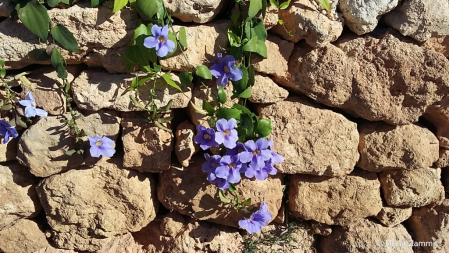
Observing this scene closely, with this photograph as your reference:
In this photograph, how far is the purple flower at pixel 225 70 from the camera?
1634mm

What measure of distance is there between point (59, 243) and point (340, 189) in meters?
1.55

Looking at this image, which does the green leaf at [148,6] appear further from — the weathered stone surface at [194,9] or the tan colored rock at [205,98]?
the tan colored rock at [205,98]

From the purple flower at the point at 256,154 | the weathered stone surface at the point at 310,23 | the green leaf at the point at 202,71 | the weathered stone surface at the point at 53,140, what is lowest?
the weathered stone surface at the point at 53,140

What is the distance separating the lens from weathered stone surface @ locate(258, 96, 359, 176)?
73.6 inches

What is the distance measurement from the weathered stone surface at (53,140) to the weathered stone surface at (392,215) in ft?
5.20

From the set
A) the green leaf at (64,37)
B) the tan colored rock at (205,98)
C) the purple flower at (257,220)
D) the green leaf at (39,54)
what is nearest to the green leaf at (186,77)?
the tan colored rock at (205,98)

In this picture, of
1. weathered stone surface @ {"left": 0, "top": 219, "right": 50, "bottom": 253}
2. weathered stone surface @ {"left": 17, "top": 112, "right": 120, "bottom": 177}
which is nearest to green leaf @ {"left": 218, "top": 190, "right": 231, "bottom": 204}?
Answer: weathered stone surface @ {"left": 17, "top": 112, "right": 120, "bottom": 177}

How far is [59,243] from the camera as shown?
194cm

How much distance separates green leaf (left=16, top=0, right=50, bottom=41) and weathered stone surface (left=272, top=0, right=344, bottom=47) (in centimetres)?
106

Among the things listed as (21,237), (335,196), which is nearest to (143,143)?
(21,237)

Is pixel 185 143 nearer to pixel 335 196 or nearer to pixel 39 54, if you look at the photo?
pixel 39 54

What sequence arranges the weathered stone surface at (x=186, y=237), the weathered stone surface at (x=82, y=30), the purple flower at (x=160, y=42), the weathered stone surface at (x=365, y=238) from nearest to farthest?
1. the purple flower at (x=160, y=42)
2. the weathered stone surface at (x=82, y=30)
3. the weathered stone surface at (x=186, y=237)
4. the weathered stone surface at (x=365, y=238)

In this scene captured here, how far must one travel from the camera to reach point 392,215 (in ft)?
7.09

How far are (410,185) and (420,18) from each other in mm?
910
